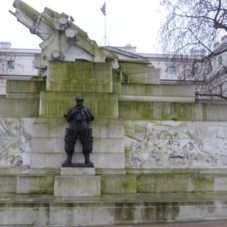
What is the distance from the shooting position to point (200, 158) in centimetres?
1124

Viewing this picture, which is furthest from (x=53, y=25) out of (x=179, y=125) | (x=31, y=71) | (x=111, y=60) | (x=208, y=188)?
(x=31, y=71)

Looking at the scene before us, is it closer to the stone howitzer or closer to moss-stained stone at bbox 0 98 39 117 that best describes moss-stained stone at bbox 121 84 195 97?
the stone howitzer

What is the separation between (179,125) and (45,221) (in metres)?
5.23

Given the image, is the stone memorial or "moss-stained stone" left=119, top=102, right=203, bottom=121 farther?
"moss-stained stone" left=119, top=102, right=203, bottom=121

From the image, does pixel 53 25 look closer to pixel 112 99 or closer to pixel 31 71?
pixel 112 99

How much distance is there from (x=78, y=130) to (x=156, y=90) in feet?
12.1

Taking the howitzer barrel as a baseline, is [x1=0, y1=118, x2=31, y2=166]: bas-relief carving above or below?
below

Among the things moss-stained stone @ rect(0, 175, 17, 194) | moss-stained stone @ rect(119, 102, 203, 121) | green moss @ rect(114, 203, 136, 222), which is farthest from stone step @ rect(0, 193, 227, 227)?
moss-stained stone @ rect(119, 102, 203, 121)

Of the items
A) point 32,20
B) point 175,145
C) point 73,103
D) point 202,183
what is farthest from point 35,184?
point 32,20

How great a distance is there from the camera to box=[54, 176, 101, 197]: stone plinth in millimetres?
9492

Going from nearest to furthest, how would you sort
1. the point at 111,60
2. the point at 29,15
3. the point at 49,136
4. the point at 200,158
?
the point at 49,136, the point at 200,158, the point at 111,60, the point at 29,15

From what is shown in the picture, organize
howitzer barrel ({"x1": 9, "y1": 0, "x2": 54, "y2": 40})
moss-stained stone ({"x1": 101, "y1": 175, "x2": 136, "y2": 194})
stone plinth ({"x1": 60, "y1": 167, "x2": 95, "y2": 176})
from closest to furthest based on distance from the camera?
stone plinth ({"x1": 60, "y1": 167, "x2": 95, "y2": 176})
moss-stained stone ({"x1": 101, "y1": 175, "x2": 136, "y2": 194})
howitzer barrel ({"x1": 9, "y1": 0, "x2": 54, "y2": 40})

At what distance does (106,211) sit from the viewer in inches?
330

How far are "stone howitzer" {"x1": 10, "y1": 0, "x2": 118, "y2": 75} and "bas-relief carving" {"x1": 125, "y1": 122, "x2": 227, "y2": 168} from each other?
3031 millimetres
